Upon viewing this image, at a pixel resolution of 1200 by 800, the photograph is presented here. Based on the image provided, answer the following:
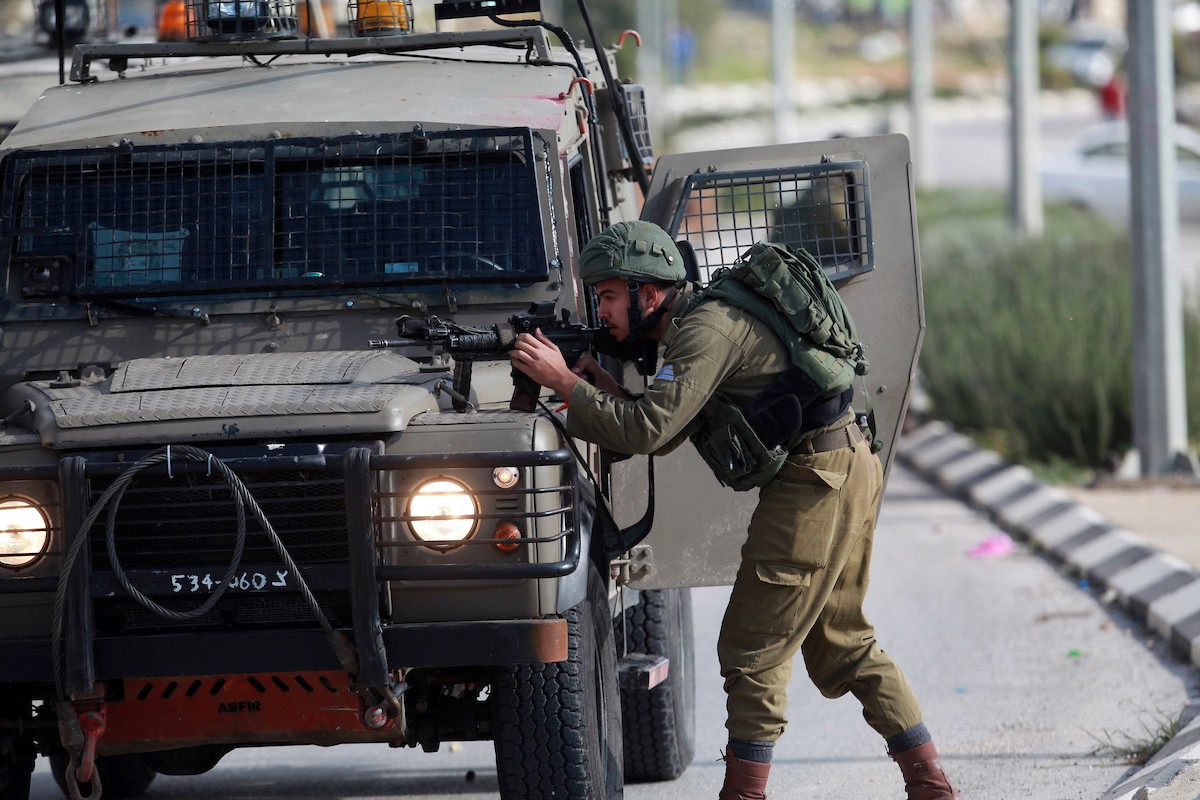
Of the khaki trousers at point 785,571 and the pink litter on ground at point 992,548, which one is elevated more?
the khaki trousers at point 785,571

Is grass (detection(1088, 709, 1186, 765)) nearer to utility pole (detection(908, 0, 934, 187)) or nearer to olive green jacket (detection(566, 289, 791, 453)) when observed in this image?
olive green jacket (detection(566, 289, 791, 453))

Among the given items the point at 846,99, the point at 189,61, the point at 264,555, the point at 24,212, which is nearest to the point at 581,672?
the point at 264,555

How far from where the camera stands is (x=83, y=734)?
15.5 feet

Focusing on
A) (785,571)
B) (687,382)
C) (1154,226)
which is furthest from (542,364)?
(1154,226)

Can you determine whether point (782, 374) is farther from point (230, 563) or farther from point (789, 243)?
point (230, 563)

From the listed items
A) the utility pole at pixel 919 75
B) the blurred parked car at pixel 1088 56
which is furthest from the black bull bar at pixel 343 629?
the blurred parked car at pixel 1088 56

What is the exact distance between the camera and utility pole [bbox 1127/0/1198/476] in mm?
11781

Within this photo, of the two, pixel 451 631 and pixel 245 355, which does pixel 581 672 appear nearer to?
pixel 451 631

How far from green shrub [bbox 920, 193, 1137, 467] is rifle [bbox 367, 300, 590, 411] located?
8267mm

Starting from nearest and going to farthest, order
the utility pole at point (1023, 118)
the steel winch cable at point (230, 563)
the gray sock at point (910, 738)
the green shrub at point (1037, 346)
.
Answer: the steel winch cable at point (230, 563) → the gray sock at point (910, 738) → the green shrub at point (1037, 346) → the utility pole at point (1023, 118)

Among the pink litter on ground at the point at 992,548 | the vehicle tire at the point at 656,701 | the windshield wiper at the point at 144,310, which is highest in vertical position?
the windshield wiper at the point at 144,310

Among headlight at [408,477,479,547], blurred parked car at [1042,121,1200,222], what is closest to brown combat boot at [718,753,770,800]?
headlight at [408,477,479,547]

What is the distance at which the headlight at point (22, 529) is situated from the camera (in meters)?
4.68

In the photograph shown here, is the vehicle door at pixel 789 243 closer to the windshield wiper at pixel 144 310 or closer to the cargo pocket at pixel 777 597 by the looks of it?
the cargo pocket at pixel 777 597
